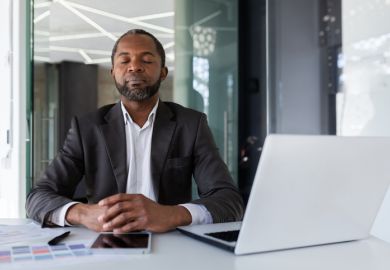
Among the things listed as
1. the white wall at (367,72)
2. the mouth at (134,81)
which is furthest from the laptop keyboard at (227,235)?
the white wall at (367,72)

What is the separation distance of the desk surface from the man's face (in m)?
0.87

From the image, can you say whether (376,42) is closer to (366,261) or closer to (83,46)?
(366,261)

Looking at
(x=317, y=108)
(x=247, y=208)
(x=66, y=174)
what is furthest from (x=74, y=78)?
(x=247, y=208)

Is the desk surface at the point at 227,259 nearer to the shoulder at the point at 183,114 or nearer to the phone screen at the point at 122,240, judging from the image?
the phone screen at the point at 122,240

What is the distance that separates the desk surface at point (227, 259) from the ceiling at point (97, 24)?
2.87 metres

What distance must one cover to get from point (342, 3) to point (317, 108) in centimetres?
83

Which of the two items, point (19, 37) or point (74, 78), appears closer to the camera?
point (19, 37)

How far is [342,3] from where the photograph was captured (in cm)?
277

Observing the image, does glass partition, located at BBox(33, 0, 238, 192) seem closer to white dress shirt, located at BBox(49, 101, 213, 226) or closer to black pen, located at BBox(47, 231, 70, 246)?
white dress shirt, located at BBox(49, 101, 213, 226)

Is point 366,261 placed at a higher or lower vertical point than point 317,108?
lower

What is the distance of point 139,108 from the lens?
5.94 ft

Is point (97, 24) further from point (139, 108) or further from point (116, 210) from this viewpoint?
point (116, 210)

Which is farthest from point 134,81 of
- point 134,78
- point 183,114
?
point 183,114

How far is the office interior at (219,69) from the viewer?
261cm
